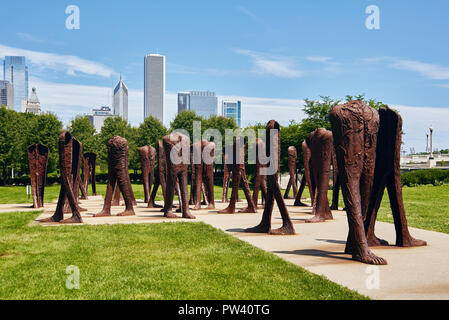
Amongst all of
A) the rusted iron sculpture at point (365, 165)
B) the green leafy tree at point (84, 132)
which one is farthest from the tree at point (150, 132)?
the rusted iron sculpture at point (365, 165)

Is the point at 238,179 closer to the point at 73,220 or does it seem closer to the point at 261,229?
the point at 261,229

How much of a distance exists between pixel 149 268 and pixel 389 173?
5.22 meters

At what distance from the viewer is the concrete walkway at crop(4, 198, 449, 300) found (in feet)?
18.5

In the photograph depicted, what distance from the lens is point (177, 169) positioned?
548 inches

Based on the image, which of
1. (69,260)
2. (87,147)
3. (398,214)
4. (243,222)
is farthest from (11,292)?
(87,147)

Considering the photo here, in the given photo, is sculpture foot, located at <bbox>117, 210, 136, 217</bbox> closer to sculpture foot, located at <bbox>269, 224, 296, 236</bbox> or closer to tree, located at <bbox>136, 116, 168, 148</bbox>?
sculpture foot, located at <bbox>269, 224, 296, 236</bbox>

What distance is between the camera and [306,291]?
550cm

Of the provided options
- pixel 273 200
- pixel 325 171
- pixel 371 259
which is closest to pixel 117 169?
pixel 273 200

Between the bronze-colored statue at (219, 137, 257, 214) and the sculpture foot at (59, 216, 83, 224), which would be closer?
the sculpture foot at (59, 216, 83, 224)

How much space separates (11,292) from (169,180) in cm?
853

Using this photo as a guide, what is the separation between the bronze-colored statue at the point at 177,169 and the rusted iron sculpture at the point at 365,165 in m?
6.78

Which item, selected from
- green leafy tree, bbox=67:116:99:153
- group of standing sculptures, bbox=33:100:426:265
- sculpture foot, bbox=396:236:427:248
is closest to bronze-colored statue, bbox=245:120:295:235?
group of standing sculptures, bbox=33:100:426:265

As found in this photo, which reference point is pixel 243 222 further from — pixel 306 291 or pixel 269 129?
pixel 306 291

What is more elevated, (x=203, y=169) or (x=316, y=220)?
(x=203, y=169)
